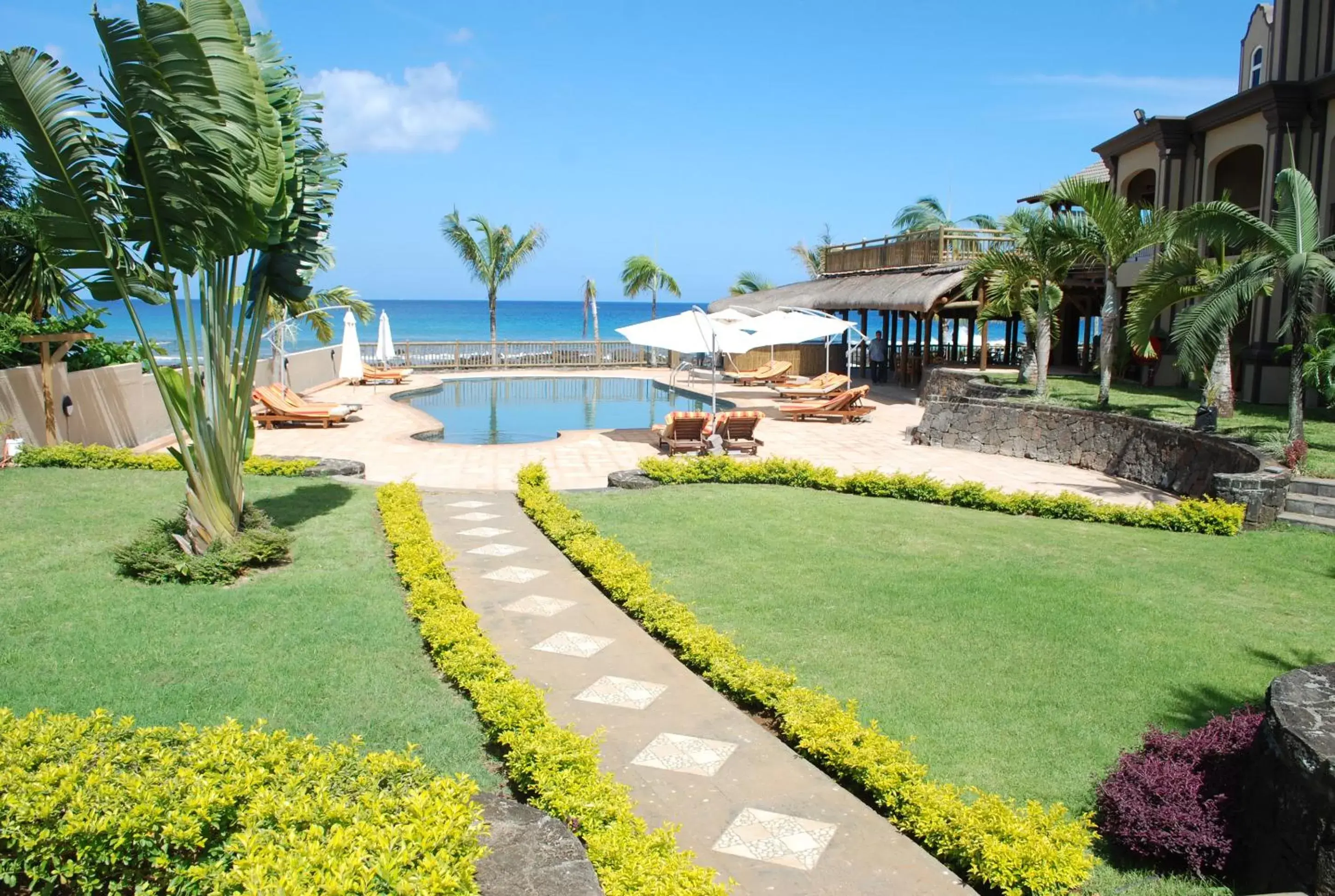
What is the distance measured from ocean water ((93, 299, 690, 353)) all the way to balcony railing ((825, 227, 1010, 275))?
34095 millimetres

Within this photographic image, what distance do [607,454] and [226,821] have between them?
12.4m

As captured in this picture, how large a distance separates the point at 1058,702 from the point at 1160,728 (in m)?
0.56

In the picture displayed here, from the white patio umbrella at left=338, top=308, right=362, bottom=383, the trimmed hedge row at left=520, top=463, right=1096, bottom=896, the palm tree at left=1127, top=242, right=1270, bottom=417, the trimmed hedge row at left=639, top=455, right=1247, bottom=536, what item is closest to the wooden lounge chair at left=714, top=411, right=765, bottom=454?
the trimmed hedge row at left=639, top=455, right=1247, bottom=536

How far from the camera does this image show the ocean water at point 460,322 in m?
88.2

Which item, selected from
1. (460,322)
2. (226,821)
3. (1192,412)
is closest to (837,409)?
(1192,412)

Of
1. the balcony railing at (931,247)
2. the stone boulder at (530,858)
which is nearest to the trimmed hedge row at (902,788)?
the stone boulder at (530,858)

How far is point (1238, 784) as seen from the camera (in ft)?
14.0

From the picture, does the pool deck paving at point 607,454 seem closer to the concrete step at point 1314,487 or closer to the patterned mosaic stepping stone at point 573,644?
the concrete step at point 1314,487

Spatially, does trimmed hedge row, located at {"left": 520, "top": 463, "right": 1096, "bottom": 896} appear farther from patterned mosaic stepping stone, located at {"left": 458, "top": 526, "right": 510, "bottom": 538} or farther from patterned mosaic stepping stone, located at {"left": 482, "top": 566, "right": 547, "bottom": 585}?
patterned mosaic stepping stone, located at {"left": 458, "top": 526, "right": 510, "bottom": 538}

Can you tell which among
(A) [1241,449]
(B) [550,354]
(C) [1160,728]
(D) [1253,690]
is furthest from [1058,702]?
(B) [550,354]

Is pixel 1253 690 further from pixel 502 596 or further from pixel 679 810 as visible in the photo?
pixel 502 596

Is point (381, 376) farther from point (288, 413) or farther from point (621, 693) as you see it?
point (621, 693)

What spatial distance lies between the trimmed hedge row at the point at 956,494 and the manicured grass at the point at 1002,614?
29 cm

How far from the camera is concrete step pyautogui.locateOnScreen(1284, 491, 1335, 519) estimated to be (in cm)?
1064
